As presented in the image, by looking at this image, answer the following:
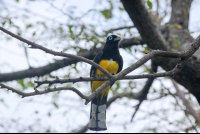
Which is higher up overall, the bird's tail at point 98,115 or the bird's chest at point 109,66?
the bird's chest at point 109,66

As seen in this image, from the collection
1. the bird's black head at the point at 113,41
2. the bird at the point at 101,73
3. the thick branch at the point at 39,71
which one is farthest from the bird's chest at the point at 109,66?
the thick branch at the point at 39,71

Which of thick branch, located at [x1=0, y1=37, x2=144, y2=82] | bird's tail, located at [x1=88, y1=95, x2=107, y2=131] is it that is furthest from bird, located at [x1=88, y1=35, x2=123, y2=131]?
thick branch, located at [x1=0, y1=37, x2=144, y2=82]

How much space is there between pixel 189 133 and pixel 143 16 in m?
2.65

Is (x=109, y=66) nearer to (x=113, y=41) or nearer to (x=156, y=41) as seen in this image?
(x=113, y=41)

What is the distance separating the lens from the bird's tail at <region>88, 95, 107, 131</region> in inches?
140

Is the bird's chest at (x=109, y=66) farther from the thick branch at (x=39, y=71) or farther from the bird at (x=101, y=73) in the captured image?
the thick branch at (x=39, y=71)

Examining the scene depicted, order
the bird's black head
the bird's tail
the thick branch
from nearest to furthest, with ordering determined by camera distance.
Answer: the bird's tail
the bird's black head
the thick branch

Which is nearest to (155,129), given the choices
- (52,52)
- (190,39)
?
(190,39)

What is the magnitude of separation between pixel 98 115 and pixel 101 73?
0.72 meters

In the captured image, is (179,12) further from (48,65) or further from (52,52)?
(52,52)

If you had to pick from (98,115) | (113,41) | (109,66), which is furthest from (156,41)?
(98,115)

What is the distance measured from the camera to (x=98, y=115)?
372 cm

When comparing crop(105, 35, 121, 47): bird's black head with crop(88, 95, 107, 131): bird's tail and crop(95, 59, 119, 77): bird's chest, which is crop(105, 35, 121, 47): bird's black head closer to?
crop(95, 59, 119, 77): bird's chest

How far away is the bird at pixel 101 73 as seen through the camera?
11.8 ft
